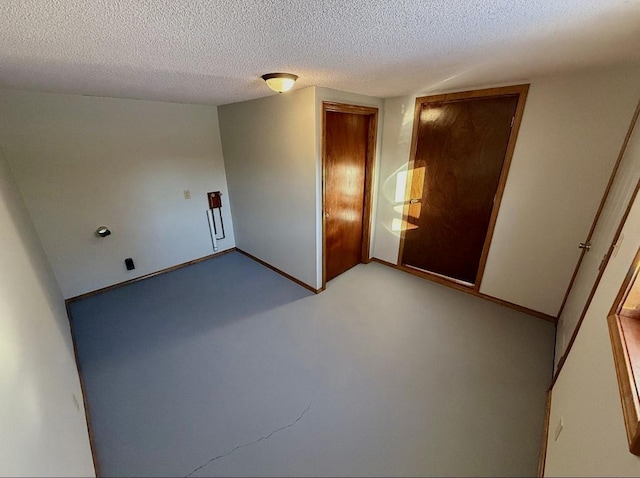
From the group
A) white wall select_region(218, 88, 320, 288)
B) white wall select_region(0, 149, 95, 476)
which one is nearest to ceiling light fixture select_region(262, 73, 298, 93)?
white wall select_region(218, 88, 320, 288)

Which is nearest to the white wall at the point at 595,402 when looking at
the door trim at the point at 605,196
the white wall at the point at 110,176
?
the door trim at the point at 605,196

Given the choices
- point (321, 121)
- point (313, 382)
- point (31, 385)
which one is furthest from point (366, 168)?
point (31, 385)

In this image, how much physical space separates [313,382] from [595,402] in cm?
142

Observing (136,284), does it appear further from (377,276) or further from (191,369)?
(377,276)

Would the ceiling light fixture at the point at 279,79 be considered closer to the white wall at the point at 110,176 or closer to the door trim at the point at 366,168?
the door trim at the point at 366,168

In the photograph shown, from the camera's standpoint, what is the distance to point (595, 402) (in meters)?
1.00

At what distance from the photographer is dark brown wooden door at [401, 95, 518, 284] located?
229 centimetres

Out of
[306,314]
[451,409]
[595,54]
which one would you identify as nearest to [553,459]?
[451,409]

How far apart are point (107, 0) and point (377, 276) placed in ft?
9.76

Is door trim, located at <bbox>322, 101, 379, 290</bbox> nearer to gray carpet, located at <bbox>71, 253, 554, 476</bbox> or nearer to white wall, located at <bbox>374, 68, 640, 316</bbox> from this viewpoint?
white wall, located at <bbox>374, 68, 640, 316</bbox>

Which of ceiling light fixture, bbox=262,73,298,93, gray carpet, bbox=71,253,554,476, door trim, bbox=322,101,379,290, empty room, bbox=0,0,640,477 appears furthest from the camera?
door trim, bbox=322,101,379,290

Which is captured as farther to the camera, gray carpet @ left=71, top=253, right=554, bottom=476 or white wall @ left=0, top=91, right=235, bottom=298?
white wall @ left=0, top=91, right=235, bottom=298

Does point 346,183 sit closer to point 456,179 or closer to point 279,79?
point 456,179

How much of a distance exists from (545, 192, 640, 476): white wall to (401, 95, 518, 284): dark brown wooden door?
1240 mm
